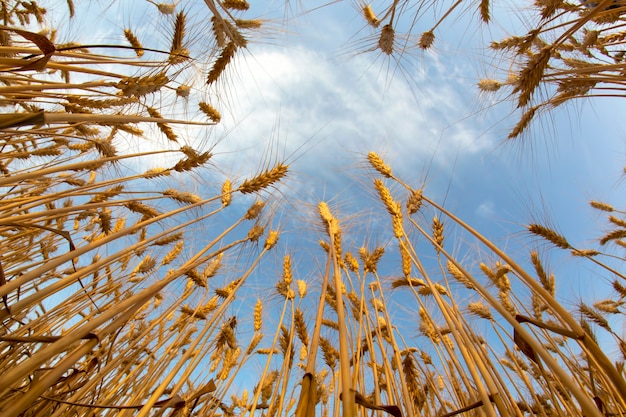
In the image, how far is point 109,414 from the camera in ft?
4.08

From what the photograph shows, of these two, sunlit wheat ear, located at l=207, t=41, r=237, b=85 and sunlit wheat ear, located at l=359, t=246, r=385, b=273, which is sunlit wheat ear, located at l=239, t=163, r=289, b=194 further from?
sunlit wheat ear, located at l=359, t=246, r=385, b=273

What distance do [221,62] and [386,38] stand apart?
42.1 inches

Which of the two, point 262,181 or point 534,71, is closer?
point 534,71

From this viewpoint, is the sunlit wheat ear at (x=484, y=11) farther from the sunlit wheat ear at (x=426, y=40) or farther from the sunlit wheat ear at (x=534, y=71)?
the sunlit wheat ear at (x=534, y=71)

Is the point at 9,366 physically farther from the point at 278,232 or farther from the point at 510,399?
the point at 510,399

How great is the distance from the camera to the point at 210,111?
2395 millimetres

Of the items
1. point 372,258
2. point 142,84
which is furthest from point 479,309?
point 142,84

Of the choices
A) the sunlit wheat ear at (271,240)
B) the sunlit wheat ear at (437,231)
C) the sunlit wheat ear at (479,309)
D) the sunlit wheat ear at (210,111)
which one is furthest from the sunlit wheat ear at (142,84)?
the sunlit wheat ear at (479,309)

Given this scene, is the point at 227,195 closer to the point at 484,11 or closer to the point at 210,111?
the point at 210,111

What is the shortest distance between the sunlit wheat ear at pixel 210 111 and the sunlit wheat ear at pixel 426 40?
1.72 meters

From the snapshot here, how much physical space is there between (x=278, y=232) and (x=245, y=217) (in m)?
0.37

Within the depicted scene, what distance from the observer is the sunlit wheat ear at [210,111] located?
7.79 feet

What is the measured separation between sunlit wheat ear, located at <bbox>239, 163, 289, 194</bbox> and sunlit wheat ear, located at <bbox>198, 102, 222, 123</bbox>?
60 centimetres

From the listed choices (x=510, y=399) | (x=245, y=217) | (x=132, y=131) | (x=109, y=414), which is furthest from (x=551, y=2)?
(x=109, y=414)
